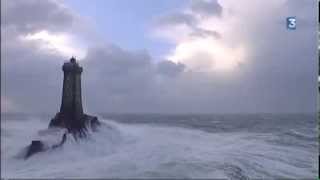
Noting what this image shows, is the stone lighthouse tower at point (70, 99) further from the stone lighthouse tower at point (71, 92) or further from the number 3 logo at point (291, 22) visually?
the number 3 logo at point (291, 22)

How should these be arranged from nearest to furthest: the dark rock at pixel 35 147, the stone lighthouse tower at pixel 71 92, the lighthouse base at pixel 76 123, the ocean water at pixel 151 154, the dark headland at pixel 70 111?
the ocean water at pixel 151 154, the dark rock at pixel 35 147, the dark headland at pixel 70 111, the stone lighthouse tower at pixel 71 92, the lighthouse base at pixel 76 123

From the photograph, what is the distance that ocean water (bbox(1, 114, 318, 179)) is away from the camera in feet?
32.9

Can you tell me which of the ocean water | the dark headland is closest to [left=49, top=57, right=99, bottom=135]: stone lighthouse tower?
the dark headland

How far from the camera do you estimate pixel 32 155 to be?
10.5 meters

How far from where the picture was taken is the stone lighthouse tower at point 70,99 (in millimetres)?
10645

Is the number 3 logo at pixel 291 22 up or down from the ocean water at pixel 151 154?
up

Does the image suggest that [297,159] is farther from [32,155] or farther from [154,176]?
[32,155]

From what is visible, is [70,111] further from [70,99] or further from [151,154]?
[151,154]

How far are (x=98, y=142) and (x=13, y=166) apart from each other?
4725mm

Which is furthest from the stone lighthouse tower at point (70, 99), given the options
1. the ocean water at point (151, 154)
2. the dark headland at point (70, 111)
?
the ocean water at point (151, 154)

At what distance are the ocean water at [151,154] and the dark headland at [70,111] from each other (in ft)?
0.56

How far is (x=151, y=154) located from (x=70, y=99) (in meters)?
5.40

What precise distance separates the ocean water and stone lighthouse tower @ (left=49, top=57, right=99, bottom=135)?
0.37 m

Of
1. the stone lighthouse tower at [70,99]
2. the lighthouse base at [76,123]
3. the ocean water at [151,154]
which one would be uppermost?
the stone lighthouse tower at [70,99]
